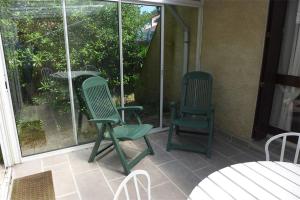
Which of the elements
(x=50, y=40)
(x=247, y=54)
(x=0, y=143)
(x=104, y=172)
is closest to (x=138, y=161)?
(x=104, y=172)

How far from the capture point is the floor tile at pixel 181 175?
89.4 inches

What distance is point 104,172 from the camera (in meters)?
2.50

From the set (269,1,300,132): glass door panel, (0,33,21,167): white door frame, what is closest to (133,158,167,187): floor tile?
(0,33,21,167): white door frame

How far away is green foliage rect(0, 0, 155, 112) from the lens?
2.41m

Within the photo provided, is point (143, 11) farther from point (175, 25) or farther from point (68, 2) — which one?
point (68, 2)

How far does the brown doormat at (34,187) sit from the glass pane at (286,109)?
2.89m

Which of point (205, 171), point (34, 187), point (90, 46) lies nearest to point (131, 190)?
point (205, 171)

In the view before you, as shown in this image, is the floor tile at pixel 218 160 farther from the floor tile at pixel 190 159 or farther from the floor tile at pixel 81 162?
the floor tile at pixel 81 162

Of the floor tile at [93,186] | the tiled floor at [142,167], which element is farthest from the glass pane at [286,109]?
the floor tile at [93,186]

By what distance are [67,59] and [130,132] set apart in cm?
116

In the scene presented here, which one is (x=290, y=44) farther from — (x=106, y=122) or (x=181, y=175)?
(x=106, y=122)

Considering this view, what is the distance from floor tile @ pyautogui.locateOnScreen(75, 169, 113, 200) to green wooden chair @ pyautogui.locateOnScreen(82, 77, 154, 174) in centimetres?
27

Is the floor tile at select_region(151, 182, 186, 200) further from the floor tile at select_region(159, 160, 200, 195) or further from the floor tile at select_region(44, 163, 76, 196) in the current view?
the floor tile at select_region(44, 163, 76, 196)

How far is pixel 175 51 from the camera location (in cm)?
359
